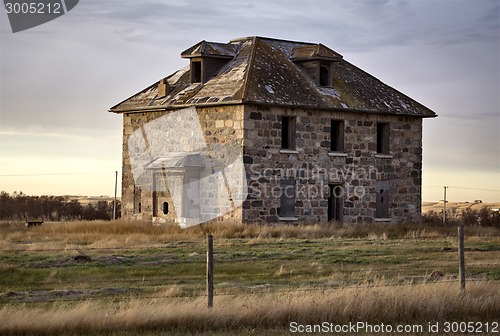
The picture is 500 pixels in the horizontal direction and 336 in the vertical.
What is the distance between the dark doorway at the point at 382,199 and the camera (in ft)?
128

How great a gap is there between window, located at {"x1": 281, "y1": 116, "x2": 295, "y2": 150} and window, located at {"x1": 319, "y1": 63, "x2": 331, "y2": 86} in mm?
3146

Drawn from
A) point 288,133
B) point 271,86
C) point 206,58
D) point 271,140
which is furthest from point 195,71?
point 271,140

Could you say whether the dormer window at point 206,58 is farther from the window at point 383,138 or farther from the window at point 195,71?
the window at point 383,138

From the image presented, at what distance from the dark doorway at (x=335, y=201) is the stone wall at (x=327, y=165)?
0.49 feet

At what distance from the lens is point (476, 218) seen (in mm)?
51562

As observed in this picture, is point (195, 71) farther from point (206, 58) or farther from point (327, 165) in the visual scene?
point (327, 165)

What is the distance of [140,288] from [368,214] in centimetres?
2036

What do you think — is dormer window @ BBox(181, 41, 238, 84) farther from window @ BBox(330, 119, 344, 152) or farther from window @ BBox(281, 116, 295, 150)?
window @ BBox(330, 119, 344, 152)

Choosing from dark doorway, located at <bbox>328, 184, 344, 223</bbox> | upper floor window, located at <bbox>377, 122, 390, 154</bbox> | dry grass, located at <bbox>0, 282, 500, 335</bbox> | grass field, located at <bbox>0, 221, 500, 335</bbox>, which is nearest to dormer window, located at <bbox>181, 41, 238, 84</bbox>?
dark doorway, located at <bbox>328, 184, 344, 223</bbox>

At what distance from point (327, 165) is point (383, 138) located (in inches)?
139

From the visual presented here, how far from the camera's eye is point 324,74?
1529 inches

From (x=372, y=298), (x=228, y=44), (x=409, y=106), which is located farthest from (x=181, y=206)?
(x=372, y=298)

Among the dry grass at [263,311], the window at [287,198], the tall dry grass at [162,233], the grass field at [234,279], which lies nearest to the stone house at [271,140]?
the window at [287,198]

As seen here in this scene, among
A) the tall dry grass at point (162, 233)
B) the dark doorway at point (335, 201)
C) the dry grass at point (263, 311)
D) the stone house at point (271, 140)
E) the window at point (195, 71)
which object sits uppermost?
the window at point (195, 71)
